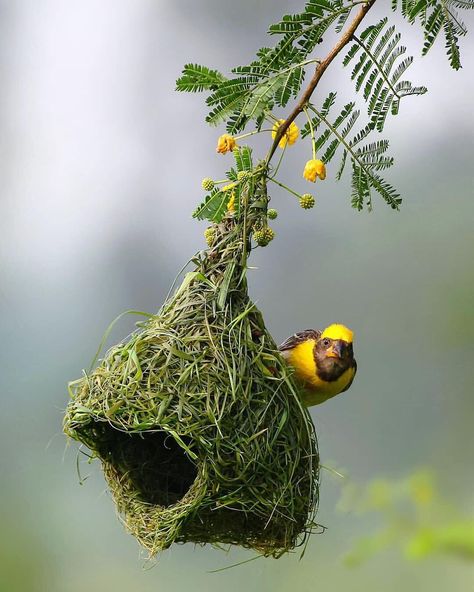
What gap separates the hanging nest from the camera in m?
2.13

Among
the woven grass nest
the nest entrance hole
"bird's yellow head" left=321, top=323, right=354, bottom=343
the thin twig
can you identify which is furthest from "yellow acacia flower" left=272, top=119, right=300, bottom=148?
the nest entrance hole

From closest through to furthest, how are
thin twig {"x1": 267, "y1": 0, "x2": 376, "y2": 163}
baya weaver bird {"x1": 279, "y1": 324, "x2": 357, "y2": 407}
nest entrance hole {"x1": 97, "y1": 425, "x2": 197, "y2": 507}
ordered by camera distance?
1. thin twig {"x1": 267, "y1": 0, "x2": 376, "y2": 163}
2. nest entrance hole {"x1": 97, "y1": 425, "x2": 197, "y2": 507}
3. baya weaver bird {"x1": 279, "y1": 324, "x2": 357, "y2": 407}

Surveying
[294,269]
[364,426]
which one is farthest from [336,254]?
[364,426]

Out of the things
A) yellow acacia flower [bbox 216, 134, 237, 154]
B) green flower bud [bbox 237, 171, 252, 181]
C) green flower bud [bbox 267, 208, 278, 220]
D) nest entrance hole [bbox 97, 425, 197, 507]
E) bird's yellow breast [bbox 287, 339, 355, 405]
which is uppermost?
yellow acacia flower [bbox 216, 134, 237, 154]

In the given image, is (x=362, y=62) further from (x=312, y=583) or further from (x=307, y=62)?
(x=312, y=583)

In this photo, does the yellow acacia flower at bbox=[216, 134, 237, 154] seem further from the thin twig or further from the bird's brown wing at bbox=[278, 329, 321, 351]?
the bird's brown wing at bbox=[278, 329, 321, 351]

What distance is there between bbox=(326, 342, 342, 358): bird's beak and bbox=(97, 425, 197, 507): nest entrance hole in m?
0.46

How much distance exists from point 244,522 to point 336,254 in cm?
340

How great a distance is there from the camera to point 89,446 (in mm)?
2322

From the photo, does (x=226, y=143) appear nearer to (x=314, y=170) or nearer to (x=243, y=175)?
(x=243, y=175)

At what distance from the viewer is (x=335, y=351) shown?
2.47 meters

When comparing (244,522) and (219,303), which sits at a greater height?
(219,303)

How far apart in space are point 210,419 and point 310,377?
44 centimetres

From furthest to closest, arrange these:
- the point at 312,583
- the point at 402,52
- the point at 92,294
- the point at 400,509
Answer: the point at 92,294, the point at 312,583, the point at 400,509, the point at 402,52
